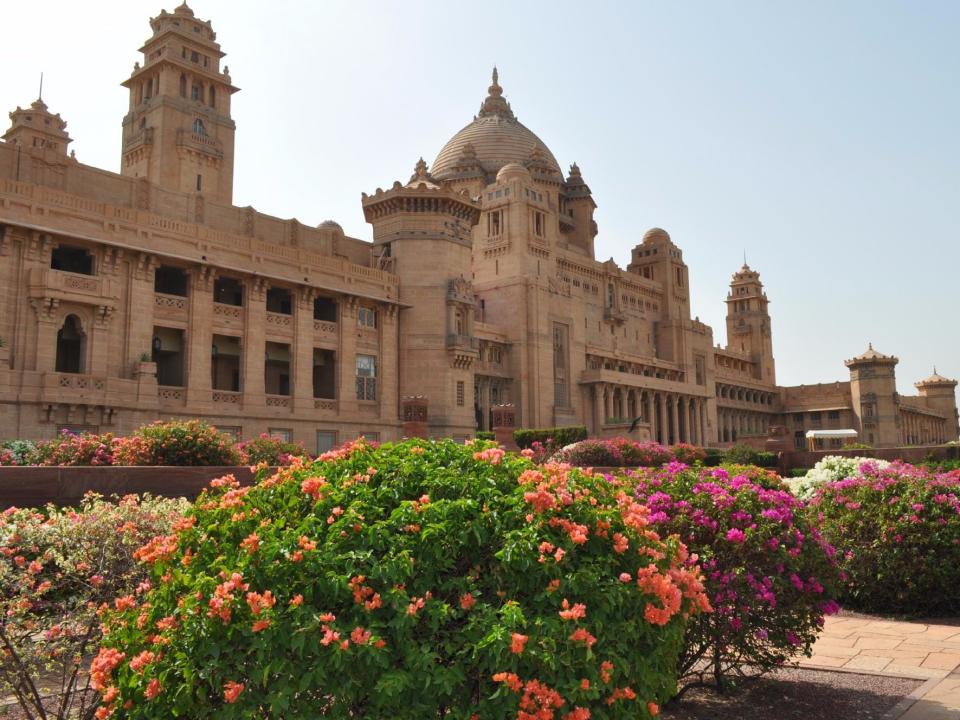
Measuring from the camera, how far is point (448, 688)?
15.5 ft

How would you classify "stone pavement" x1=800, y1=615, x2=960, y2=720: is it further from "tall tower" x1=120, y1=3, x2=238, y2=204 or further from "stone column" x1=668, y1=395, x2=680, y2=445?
"stone column" x1=668, y1=395, x2=680, y2=445

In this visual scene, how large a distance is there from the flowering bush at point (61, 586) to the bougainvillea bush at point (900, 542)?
425 inches

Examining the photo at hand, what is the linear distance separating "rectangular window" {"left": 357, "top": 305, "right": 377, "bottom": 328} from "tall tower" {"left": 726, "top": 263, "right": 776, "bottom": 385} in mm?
75424

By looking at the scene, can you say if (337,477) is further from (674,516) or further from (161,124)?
(161,124)

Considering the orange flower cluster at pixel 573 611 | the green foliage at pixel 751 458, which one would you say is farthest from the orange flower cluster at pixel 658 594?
the green foliage at pixel 751 458

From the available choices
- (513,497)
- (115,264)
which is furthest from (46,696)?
(115,264)

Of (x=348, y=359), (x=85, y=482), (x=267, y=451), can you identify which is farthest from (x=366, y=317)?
(x=85, y=482)

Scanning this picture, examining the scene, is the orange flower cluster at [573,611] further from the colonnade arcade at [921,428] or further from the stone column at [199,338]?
Result: the colonnade arcade at [921,428]

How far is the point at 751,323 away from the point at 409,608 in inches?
4383

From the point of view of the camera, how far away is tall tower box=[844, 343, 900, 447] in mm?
94125

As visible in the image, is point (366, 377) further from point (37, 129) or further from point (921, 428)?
point (921, 428)

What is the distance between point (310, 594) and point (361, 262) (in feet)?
132

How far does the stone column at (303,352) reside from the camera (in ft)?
126

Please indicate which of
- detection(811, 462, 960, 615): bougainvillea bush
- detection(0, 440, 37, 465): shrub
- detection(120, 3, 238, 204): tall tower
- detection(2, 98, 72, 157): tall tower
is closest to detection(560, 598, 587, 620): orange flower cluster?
detection(811, 462, 960, 615): bougainvillea bush
